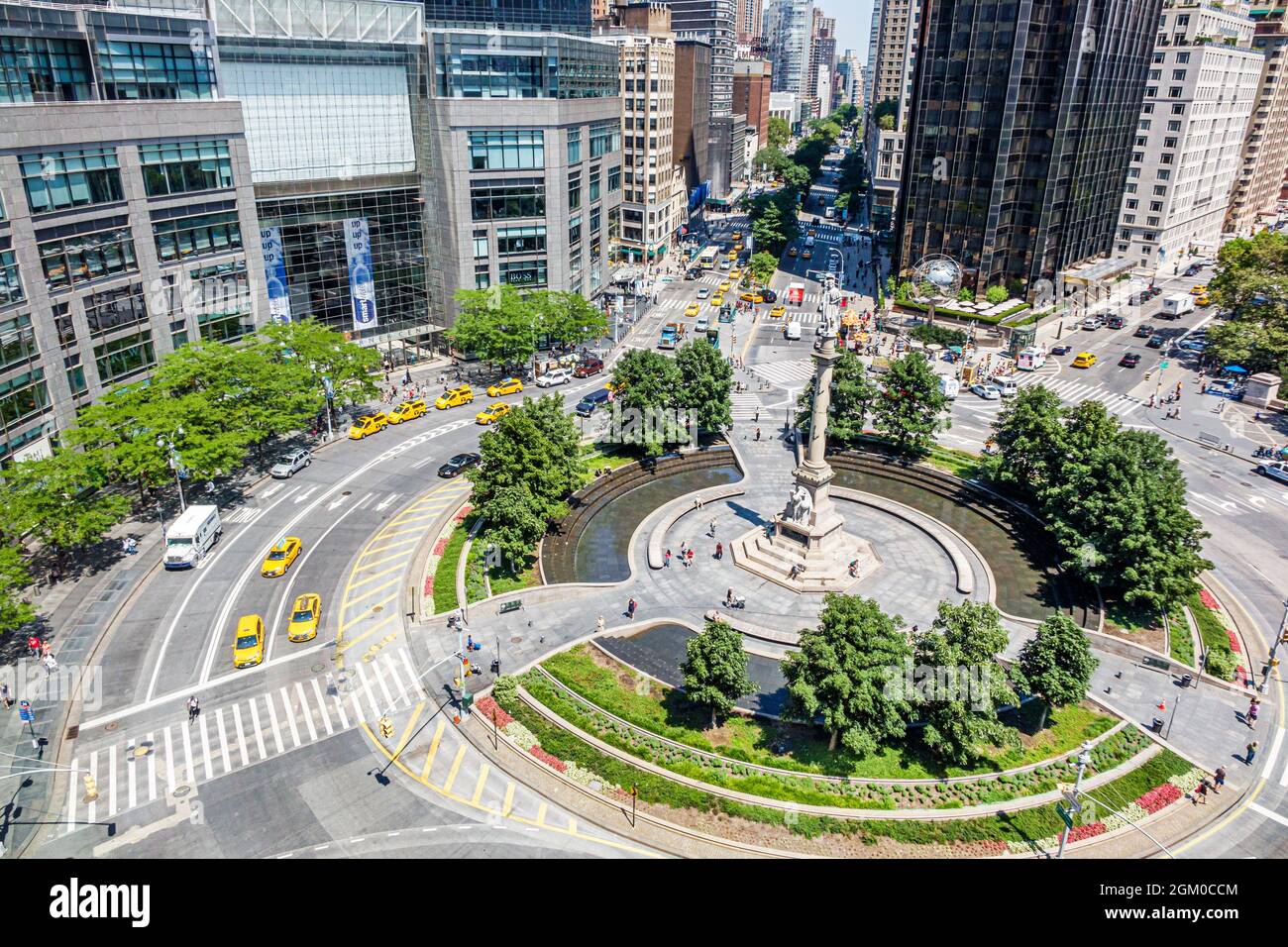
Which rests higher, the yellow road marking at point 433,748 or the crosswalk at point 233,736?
the crosswalk at point 233,736

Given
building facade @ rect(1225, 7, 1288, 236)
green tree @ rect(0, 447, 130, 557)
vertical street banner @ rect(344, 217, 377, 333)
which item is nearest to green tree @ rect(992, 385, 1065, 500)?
green tree @ rect(0, 447, 130, 557)

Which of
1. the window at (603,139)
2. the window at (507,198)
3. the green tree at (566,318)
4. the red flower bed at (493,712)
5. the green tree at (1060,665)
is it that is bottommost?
the red flower bed at (493,712)

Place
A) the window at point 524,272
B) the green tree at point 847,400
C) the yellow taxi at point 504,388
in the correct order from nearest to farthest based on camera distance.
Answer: the green tree at point 847,400
the yellow taxi at point 504,388
the window at point 524,272

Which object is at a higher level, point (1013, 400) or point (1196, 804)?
point (1013, 400)

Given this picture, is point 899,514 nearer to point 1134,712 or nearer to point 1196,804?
point 1134,712

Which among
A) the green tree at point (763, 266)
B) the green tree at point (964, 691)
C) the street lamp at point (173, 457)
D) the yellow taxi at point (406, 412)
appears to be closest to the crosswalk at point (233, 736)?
the street lamp at point (173, 457)

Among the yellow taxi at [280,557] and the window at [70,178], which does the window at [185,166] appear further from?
the yellow taxi at [280,557]
